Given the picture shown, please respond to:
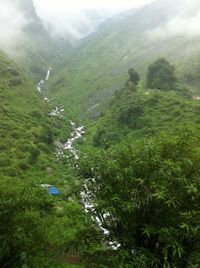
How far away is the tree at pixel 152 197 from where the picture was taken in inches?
918

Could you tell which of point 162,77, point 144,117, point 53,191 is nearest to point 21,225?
point 53,191

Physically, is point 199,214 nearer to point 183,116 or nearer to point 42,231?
point 42,231

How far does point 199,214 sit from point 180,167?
9.84 feet

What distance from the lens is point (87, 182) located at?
28438 mm

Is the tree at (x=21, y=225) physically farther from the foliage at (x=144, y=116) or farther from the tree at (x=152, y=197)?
the foliage at (x=144, y=116)

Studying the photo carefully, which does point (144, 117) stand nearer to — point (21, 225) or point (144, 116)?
point (144, 116)

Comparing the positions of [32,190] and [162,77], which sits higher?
[162,77]

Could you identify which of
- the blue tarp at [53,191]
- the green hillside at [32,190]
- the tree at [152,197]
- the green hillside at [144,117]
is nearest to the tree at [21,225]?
the green hillside at [32,190]

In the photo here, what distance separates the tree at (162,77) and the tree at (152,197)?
9532cm

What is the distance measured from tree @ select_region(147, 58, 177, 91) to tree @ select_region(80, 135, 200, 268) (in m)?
95.3

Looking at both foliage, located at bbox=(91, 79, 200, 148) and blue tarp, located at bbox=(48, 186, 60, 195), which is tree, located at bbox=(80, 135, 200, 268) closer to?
blue tarp, located at bbox=(48, 186, 60, 195)

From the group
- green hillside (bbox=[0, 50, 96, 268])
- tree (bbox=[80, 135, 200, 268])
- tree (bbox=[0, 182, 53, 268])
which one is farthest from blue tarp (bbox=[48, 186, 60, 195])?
tree (bbox=[80, 135, 200, 268])

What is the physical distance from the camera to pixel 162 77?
410 ft

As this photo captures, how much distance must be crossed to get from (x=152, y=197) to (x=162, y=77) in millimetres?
102699
